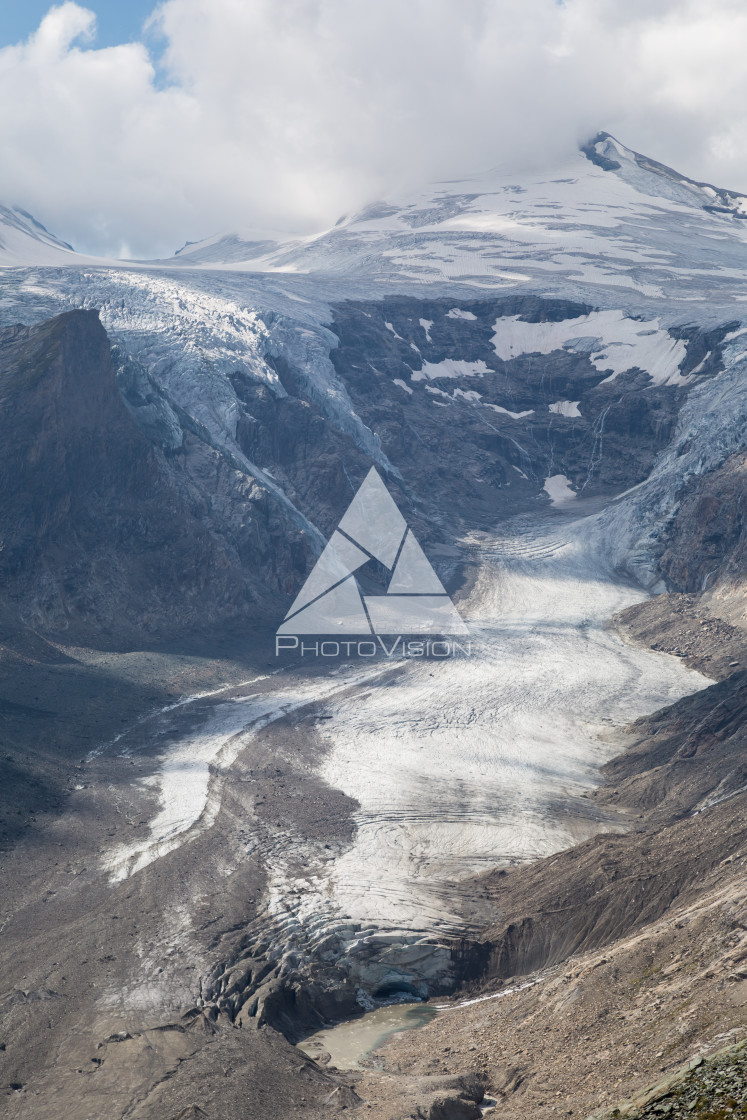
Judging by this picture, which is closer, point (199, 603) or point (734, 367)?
point (199, 603)

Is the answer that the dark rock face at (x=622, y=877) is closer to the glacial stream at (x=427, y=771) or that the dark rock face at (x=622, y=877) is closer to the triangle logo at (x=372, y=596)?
the glacial stream at (x=427, y=771)

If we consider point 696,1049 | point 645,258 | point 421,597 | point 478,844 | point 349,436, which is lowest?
point 478,844

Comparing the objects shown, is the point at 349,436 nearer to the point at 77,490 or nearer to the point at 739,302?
the point at 77,490

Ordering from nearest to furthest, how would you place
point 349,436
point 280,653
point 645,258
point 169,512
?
point 280,653 < point 169,512 < point 349,436 < point 645,258

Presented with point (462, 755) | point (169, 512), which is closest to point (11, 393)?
point (169, 512)

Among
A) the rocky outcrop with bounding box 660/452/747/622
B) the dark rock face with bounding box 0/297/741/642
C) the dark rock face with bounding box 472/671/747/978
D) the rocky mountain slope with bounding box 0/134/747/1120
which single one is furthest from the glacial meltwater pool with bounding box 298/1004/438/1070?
the rocky outcrop with bounding box 660/452/747/622

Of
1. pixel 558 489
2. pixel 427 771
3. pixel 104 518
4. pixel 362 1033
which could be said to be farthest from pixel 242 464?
pixel 362 1033

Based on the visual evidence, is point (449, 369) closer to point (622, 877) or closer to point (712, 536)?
point (712, 536)

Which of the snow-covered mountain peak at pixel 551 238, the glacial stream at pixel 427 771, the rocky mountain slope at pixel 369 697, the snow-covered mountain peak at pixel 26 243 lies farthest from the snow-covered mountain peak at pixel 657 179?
the glacial stream at pixel 427 771
